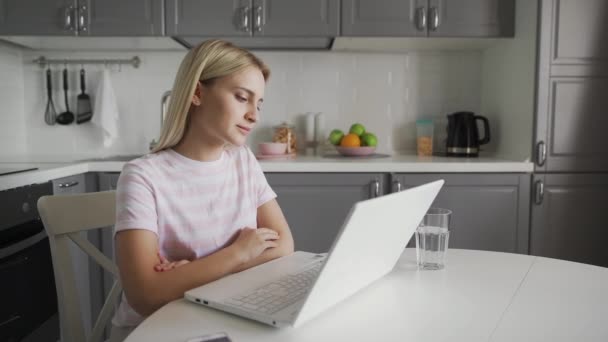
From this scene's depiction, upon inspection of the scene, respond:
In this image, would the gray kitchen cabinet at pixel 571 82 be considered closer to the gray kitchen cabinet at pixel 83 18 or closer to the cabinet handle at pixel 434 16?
the cabinet handle at pixel 434 16

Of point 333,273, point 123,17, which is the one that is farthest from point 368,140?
point 333,273

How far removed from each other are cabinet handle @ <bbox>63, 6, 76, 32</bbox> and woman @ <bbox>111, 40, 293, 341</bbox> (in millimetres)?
1622

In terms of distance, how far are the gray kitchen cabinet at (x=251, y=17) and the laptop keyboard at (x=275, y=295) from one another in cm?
174

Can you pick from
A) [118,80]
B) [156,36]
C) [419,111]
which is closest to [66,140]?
[118,80]

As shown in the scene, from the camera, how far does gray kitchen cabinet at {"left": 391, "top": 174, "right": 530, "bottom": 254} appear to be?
2301mm

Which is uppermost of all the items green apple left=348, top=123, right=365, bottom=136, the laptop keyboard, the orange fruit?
green apple left=348, top=123, right=365, bottom=136

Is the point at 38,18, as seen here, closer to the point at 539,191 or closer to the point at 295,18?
the point at 295,18

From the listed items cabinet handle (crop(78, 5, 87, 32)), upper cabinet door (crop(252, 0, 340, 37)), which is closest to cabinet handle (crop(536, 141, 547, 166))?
upper cabinet door (crop(252, 0, 340, 37))

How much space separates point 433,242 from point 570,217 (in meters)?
1.60

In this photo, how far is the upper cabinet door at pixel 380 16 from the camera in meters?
2.43

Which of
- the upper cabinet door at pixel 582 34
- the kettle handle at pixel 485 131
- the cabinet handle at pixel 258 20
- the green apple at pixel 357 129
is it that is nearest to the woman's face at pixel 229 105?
the cabinet handle at pixel 258 20

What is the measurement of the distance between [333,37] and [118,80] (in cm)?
121

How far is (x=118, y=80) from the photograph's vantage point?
111 inches

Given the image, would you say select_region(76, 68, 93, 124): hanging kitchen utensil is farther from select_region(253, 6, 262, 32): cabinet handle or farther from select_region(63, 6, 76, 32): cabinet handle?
select_region(253, 6, 262, 32): cabinet handle
